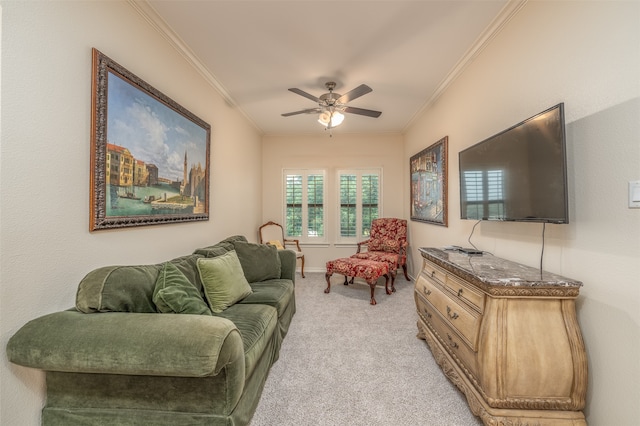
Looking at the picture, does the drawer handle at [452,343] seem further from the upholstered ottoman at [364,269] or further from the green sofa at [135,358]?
the upholstered ottoman at [364,269]

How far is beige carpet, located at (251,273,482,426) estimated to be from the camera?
1565 mm

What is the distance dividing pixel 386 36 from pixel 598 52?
143cm

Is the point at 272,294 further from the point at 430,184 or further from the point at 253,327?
the point at 430,184

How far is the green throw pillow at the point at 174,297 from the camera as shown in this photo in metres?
1.45

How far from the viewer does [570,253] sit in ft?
4.91

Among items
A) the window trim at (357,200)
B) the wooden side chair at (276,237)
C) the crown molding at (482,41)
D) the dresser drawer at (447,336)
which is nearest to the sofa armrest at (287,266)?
the dresser drawer at (447,336)

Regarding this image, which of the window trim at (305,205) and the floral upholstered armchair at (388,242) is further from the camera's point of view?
the window trim at (305,205)

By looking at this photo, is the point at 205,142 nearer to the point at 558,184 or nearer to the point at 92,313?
the point at 92,313

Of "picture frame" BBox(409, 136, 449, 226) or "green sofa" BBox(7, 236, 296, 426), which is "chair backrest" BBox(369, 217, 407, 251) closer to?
"picture frame" BBox(409, 136, 449, 226)

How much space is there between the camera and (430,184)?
3.66m

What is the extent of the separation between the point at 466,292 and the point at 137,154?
2.45 metres

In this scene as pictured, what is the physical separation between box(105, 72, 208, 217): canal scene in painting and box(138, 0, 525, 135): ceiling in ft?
2.29

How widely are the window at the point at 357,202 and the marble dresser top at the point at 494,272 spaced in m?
2.90

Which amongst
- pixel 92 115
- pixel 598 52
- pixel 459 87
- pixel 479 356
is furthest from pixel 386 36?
pixel 479 356
